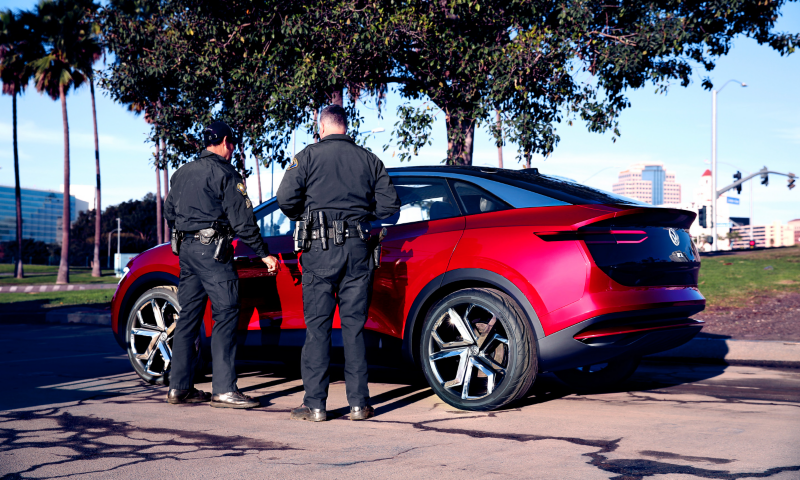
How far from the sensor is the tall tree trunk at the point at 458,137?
1116 cm

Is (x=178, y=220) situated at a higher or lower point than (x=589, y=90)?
A: lower

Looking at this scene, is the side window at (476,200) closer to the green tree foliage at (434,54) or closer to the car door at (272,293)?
the car door at (272,293)

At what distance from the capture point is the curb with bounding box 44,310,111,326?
40.0ft

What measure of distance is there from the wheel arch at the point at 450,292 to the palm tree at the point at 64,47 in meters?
31.1

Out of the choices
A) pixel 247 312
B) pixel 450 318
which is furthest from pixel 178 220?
pixel 450 318

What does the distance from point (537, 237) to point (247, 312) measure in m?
2.33

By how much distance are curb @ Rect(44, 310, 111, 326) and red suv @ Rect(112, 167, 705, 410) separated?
7.77 m

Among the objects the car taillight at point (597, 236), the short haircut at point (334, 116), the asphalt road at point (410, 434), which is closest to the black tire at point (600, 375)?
the asphalt road at point (410, 434)

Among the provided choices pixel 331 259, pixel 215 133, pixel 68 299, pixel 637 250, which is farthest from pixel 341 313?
pixel 68 299

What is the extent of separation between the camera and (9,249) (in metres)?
106

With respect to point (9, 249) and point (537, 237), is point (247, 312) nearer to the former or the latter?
point (537, 237)

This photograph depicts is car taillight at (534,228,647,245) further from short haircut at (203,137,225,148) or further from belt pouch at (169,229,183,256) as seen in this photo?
belt pouch at (169,229,183,256)

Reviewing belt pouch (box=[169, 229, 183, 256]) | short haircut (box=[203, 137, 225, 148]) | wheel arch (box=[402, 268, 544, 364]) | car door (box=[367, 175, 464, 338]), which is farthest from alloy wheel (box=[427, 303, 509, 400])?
short haircut (box=[203, 137, 225, 148])

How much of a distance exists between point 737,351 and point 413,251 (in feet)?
13.6
